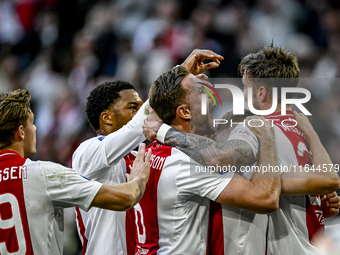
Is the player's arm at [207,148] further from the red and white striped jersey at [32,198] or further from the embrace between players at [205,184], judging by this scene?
the red and white striped jersey at [32,198]

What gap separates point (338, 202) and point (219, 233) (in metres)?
1.14

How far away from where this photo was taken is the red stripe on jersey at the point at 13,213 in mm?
2064

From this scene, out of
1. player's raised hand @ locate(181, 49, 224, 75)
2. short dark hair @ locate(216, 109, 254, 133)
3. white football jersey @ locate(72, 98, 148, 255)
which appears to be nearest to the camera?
short dark hair @ locate(216, 109, 254, 133)

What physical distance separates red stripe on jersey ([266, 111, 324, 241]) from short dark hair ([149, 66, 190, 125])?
0.67 meters

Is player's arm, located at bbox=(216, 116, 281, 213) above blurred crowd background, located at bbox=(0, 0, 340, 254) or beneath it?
beneath

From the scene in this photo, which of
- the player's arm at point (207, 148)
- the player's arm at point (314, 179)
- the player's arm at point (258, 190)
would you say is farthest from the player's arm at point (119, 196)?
the player's arm at point (314, 179)

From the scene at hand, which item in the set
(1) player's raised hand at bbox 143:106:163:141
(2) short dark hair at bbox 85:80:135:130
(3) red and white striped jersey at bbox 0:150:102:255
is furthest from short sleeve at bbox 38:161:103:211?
(2) short dark hair at bbox 85:80:135:130

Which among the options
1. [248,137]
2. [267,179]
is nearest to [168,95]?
[248,137]

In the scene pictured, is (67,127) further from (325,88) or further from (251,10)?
(325,88)

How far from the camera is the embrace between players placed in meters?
2.13

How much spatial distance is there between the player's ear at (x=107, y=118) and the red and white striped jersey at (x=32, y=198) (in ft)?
4.76

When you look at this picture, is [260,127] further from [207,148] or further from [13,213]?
[13,213]

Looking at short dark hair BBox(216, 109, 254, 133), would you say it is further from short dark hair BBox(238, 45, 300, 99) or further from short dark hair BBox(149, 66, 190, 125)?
short dark hair BBox(149, 66, 190, 125)

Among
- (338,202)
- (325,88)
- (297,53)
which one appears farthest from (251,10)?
(338,202)
